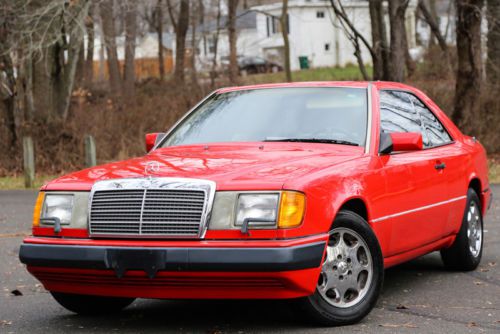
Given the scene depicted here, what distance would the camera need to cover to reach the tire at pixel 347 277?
6.29 metres

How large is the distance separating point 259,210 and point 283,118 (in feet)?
5.74

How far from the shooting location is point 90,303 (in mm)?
6961

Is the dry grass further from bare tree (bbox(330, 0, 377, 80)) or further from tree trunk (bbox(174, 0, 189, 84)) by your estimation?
tree trunk (bbox(174, 0, 189, 84))

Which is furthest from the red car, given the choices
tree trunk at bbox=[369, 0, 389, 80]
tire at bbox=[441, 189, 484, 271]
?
tree trunk at bbox=[369, 0, 389, 80]

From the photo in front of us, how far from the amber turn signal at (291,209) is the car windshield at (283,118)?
1367 millimetres

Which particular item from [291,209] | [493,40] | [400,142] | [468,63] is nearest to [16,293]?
[291,209]

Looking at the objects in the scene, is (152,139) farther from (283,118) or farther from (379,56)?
(379,56)

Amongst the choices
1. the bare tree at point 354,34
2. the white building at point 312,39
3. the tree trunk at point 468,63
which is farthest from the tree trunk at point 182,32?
the white building at point 312,39

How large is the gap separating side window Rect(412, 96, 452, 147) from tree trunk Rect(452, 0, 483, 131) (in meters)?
14.8

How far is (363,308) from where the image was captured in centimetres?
649

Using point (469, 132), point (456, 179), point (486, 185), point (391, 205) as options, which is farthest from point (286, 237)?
point (469, 132)

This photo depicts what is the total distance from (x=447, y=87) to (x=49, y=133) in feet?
33.6

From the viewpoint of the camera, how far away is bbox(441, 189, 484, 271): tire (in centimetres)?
862

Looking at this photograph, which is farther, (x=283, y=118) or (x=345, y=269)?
(x=283, y=118)
